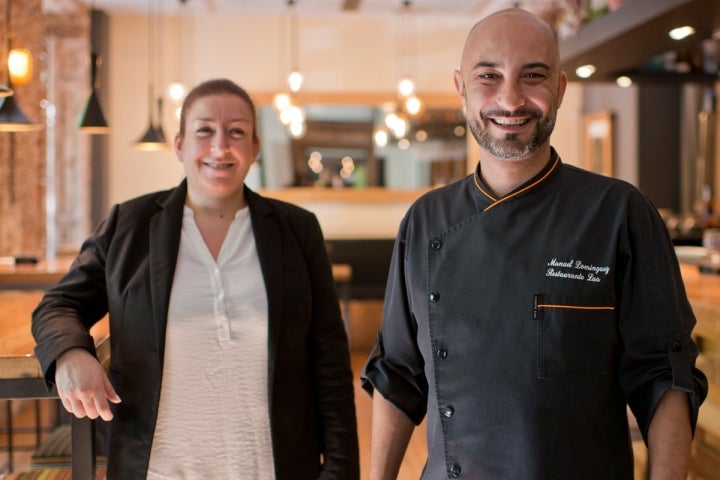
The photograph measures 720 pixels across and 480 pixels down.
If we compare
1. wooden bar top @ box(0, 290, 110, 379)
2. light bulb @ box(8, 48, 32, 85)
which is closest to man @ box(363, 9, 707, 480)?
wooden bar top @ box(0, 290, 110, 379)

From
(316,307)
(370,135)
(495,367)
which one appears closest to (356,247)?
(370,135)

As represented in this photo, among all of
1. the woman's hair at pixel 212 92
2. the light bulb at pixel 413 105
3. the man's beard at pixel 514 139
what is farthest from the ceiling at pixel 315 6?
the man's beard at pixel 514 139

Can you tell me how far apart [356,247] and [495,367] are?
740cm

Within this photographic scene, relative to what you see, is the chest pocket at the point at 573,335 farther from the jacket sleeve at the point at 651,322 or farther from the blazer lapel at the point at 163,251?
the blazer lapel at the point at 163,251

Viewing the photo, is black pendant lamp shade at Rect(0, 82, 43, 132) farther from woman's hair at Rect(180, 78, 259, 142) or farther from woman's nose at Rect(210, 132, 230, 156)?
woman's nose at Rect(210, 132, 230, 156)

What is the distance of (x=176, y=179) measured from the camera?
8.85 meters

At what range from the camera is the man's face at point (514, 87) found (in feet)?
4.43

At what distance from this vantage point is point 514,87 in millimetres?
1350

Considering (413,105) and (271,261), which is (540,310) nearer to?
(271,261)

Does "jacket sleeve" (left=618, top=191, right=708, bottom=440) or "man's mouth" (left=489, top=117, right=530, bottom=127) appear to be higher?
"man's mouth" (left=489, top=117, right=530, bottom=127)

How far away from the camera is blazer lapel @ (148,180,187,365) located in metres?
1.71

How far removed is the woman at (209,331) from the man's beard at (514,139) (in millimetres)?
614

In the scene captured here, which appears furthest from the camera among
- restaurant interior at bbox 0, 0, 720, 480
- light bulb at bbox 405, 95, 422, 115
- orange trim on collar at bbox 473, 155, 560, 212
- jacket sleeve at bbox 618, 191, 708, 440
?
light bulb at bbox 405, 95, 422, 115

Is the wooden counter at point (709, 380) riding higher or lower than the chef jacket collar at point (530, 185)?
lower
